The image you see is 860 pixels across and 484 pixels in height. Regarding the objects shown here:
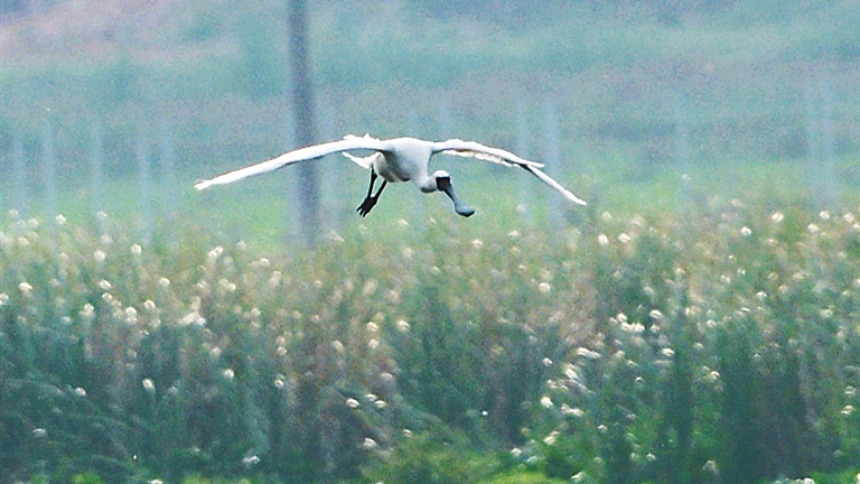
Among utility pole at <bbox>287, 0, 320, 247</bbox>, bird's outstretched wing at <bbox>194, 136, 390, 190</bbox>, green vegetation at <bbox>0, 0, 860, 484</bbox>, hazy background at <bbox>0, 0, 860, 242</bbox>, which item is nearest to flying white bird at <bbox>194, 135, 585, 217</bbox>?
bird's outstretched wing at <bbox>194, 136, 390, 190</bbox>

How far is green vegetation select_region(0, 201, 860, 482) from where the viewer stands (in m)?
12.7

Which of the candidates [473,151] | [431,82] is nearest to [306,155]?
[473,151]

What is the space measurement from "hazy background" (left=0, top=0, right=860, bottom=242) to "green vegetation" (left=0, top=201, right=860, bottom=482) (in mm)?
7068

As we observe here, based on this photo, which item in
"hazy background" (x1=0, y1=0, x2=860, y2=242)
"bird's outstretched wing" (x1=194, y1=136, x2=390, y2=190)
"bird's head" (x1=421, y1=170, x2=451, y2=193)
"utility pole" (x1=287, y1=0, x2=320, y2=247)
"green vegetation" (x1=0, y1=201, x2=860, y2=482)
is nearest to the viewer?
"bird's outstretched wing" (x1=194, y1=136, x2=390, y2=190)

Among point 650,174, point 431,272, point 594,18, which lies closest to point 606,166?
point 650,174

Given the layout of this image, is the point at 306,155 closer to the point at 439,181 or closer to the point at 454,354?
the point at 439,181

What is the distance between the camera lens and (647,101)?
26562 millimetres

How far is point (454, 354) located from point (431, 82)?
39.5 ft

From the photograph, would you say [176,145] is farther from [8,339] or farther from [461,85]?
[8,339]

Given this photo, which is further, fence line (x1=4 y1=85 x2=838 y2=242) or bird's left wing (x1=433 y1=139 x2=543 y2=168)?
fence line (x1=4 y1=85 x2=838 y2=242)

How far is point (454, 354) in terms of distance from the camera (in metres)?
13.6

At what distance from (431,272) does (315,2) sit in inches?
533

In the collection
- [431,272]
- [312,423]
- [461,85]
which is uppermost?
[461,85]

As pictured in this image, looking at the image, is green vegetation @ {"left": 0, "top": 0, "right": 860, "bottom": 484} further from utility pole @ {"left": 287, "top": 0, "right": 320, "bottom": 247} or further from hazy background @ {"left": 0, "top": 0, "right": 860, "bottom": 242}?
hazy background @ {"left": 0, "top": 0, "right": 860, "bottom": 242}
